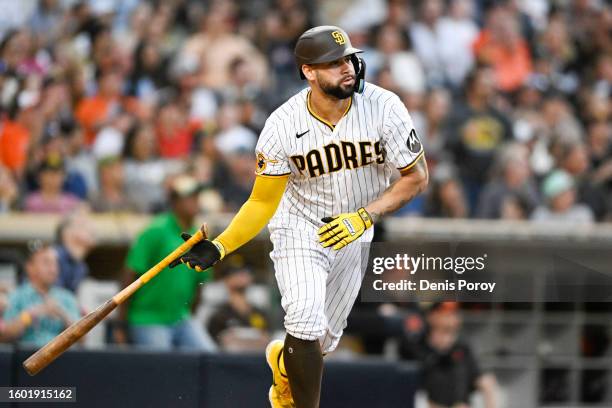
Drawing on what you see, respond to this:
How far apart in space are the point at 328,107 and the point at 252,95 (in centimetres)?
584

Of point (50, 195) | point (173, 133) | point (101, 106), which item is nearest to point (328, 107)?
point (50, 195)

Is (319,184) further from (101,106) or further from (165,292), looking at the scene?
(101,106)

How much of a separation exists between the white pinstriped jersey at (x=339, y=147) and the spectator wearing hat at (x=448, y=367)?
114 inches

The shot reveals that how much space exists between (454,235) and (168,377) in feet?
11.5

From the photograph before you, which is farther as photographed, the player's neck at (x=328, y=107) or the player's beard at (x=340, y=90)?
the player's neck at (x=328, y=107)

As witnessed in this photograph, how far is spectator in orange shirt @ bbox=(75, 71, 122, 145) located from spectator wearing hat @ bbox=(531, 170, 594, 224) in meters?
4.01

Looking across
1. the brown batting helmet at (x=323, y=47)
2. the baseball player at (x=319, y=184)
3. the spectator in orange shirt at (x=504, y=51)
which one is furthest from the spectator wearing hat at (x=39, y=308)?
the spectator in orange shirt at (x=504, y=51)

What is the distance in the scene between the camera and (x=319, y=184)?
22.6 ft

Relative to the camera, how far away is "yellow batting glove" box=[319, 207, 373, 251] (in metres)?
6.55

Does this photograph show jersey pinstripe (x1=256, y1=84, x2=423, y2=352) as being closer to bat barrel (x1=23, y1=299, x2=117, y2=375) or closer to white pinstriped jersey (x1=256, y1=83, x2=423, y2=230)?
white pinstriped jersey (x1=256, y1=83, x2=423, y2=230)

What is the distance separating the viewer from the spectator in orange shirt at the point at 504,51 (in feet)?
46.0
